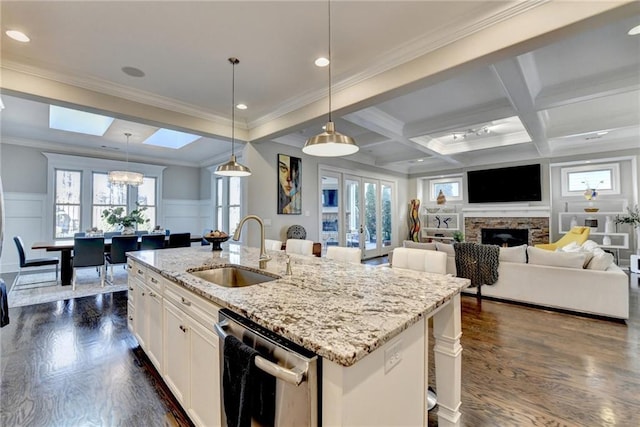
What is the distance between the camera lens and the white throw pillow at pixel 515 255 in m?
3.85

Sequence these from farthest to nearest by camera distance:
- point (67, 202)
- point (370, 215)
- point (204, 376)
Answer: point (370, 215)
point (67, 202)
point (204, 376)

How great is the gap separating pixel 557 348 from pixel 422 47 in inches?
122

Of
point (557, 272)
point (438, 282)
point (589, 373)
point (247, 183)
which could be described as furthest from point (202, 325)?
point (557, 272)

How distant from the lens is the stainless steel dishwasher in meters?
0.91

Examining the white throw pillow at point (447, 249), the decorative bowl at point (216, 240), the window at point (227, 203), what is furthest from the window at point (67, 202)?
the white throw pillow at point (447, 249)

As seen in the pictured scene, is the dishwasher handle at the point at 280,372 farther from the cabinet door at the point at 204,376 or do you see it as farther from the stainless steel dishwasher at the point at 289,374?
the cabinet door at the point at 204,376

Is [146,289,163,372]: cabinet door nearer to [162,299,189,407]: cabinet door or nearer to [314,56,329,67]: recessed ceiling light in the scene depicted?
[162,299,189,407]: cabinet door

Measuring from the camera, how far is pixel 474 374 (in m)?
2.20

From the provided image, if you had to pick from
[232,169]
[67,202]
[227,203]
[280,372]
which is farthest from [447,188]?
[67,202]

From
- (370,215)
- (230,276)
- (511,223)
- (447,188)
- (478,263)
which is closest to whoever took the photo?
(230,276)

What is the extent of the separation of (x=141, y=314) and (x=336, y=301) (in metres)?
2.00

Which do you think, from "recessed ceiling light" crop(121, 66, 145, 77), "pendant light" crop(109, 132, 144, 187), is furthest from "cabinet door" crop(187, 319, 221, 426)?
"pendant light" crop(109, 132, 144, 187)

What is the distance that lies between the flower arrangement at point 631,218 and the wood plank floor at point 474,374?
12.3 ft

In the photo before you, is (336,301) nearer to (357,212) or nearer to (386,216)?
(357,212)
